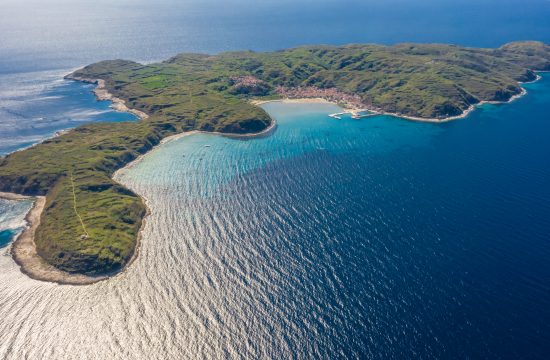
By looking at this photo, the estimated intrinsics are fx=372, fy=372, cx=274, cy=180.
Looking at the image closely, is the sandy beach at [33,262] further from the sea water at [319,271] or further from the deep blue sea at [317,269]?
the sea water at [319,271]

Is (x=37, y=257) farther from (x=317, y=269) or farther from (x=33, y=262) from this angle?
(x=317, y=269)

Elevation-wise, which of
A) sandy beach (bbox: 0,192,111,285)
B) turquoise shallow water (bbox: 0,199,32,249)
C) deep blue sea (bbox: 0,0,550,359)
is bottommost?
sandy beach (bbox: 0,192,111,285)

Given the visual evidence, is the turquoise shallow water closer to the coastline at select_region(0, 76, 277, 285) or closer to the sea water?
the coastline at select_region(0, 76, 277, 285)

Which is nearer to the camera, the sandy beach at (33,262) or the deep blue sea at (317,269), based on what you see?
the deep blue sea at (317,269)

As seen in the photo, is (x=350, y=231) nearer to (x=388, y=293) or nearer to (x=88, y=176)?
(x=388, y=293)

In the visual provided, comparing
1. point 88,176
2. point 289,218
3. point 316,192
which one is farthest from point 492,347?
point 88,176

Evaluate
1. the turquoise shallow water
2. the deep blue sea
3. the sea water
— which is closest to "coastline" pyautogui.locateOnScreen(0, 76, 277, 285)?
the turquoise shallow water

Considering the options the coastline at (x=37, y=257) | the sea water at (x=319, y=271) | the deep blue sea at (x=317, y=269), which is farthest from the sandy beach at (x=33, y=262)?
the sea water at (x=319, y=271)

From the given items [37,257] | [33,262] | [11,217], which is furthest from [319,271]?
[11,217]
